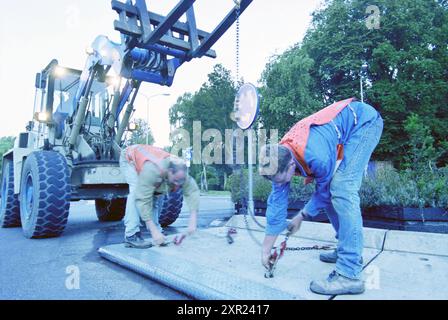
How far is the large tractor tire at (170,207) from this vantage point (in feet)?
17.6

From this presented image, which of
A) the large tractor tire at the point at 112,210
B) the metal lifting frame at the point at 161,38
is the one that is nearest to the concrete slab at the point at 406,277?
the metal lifting frame at the point at 161,38

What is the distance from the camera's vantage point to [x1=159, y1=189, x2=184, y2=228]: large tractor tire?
5.36m

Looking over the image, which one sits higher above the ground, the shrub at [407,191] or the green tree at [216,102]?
the green tree at [216,102]

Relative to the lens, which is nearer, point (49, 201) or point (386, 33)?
point (49, 201)

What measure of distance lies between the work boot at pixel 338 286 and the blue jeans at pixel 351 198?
0.14 ft

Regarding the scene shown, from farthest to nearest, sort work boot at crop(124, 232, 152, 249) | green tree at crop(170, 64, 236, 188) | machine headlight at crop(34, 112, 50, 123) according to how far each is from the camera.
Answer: green tree at crop(170, 64, 236, 188)
machine headlight at crop(34, 112, 50, 123)
work boot at crop(124, 232, 152, 249)

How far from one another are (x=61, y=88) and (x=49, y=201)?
2741mm

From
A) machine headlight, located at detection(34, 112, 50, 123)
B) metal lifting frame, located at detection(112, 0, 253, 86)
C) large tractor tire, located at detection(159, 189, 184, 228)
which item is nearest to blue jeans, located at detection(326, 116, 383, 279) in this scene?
metal lifting frame, located at detection(112, 0, 253, 86)

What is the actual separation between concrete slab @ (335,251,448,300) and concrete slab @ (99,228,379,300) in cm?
24

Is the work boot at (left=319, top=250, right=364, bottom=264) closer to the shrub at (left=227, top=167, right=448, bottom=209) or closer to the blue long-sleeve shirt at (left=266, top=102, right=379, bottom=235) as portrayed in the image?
the blue long-sleeve shirt at (left=266, top=102, right=379, bottom=235)

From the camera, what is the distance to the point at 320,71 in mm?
22734

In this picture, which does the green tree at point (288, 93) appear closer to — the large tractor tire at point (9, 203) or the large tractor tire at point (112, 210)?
the large tractor tire at point (112, 210)
